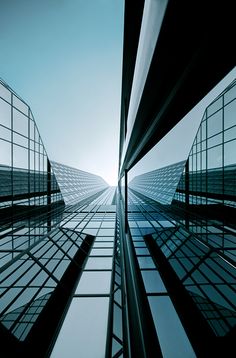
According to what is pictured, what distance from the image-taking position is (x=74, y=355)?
5.50 m

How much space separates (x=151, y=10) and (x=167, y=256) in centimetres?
1198

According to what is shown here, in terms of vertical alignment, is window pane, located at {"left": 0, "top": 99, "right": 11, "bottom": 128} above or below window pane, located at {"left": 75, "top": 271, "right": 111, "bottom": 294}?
above

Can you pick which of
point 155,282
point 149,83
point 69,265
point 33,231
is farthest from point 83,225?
point 149,83

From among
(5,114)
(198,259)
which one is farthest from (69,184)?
(198,259)

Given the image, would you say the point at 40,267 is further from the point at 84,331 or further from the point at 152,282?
the point at 152,282

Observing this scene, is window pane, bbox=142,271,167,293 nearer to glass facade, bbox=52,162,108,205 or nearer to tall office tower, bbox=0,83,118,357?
tall office tower, bbox=0,83,118,357

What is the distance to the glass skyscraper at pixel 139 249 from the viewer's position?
1811 mm

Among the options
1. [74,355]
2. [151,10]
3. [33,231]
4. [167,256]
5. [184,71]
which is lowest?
[74,355]

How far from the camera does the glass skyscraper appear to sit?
5.94 ft

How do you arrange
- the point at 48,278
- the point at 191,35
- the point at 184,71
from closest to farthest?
the point at 191,35 < the point at 184,71 < the point at 48,278

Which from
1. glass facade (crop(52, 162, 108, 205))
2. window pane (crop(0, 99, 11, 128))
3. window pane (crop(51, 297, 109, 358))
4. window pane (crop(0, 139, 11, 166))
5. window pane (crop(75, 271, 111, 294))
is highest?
window pane (crop(0, 99, 11, 128))

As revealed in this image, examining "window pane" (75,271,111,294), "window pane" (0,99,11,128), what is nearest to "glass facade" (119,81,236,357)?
"window pane" (75,271,111,294)

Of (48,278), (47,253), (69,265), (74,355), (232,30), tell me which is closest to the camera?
(232,30)

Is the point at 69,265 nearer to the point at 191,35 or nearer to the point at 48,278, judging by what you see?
the point at 48,278
